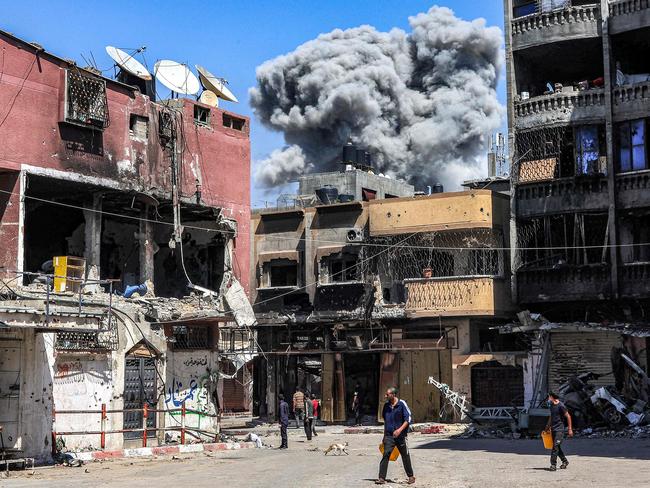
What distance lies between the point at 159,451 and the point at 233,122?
1547cm

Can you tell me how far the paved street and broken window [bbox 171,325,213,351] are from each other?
20.5 feet

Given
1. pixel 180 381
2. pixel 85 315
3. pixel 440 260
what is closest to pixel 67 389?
pixel 85 315

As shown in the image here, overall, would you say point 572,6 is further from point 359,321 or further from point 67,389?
point 67,389

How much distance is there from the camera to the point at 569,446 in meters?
26.4

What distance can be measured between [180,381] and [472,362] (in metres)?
12.0

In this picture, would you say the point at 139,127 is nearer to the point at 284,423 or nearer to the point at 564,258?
the point at 284,423

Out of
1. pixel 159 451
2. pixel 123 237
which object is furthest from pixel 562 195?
pixel 159 451

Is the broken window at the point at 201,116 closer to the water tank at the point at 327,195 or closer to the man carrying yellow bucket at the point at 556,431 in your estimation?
the water tank at the point at 327,195

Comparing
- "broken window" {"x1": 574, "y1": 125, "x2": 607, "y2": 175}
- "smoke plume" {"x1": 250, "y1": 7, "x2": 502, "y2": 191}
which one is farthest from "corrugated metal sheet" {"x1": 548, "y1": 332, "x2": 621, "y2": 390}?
"smoke plume" {"x1": 250, "y1": 7, "x2": 502, "y2": 191}

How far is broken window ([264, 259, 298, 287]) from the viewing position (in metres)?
44.7

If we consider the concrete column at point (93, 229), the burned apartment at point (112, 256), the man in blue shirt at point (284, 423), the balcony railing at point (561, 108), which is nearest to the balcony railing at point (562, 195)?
the balcony railing at point (561, 108)

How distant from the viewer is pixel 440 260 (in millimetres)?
40875

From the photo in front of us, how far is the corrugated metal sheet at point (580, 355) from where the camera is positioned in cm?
3516

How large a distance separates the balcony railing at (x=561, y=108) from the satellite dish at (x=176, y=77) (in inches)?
507
